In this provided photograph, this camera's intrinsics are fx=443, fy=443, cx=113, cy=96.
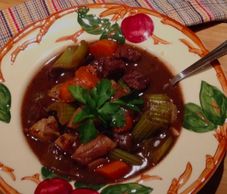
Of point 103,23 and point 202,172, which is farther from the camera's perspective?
point 103,23

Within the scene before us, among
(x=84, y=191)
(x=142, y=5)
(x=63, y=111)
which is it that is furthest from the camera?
(x=142, y=5)

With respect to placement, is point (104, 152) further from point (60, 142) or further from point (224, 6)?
point (224, 6)

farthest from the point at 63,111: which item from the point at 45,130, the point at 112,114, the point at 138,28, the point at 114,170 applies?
the point at 138,28

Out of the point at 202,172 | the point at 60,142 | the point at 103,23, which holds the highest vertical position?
the point at 103,23

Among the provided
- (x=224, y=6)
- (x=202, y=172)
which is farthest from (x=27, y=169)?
(x=224, y=6)

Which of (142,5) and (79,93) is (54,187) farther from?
(142,5)

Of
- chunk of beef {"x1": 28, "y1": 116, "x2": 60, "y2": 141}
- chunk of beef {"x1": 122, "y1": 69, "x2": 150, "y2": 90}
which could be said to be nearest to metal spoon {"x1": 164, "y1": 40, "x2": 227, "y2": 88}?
chunk of beef {"x1": 122, "y1": 69, "x2": 150, "y2": 90}
